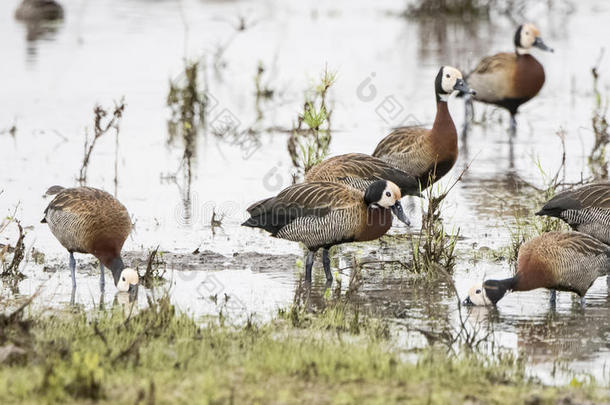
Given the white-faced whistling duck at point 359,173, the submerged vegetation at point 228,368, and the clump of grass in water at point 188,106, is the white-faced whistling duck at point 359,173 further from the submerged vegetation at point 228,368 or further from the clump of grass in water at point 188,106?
the clump of grass in water at point 188,106

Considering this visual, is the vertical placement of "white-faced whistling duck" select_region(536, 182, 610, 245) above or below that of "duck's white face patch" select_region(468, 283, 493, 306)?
above

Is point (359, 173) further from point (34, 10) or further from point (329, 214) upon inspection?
point (34, 10)

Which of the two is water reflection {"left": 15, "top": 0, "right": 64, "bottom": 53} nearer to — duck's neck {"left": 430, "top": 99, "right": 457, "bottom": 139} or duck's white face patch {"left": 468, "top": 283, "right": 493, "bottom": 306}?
duck's neck {"left": 430, "top": 99, "right": 457, "bottom": 139}

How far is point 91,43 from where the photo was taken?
80.2 ft

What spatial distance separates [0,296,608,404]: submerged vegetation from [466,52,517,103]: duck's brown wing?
30.1 feet

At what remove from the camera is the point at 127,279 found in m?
8.89

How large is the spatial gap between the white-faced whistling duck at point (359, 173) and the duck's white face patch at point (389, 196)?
107cm

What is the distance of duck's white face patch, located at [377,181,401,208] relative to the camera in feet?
30.7

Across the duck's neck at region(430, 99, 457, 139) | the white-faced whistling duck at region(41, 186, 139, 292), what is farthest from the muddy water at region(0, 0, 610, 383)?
the duck's neck at region(430, 99, 457, 139)

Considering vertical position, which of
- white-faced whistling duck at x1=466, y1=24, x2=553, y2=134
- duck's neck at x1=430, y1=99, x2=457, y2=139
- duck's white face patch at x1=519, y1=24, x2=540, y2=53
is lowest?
duck's neck at x1=430, y1=99, x2=457, y2=139

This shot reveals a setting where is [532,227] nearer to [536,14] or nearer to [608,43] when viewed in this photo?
[608,43]

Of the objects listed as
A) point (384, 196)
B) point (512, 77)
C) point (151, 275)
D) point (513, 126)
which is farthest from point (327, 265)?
point (512, 77)

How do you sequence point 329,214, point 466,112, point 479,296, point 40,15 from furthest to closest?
point 40,15
point 466,112
point 329,214
point 479,296

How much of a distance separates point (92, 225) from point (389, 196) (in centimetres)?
249
